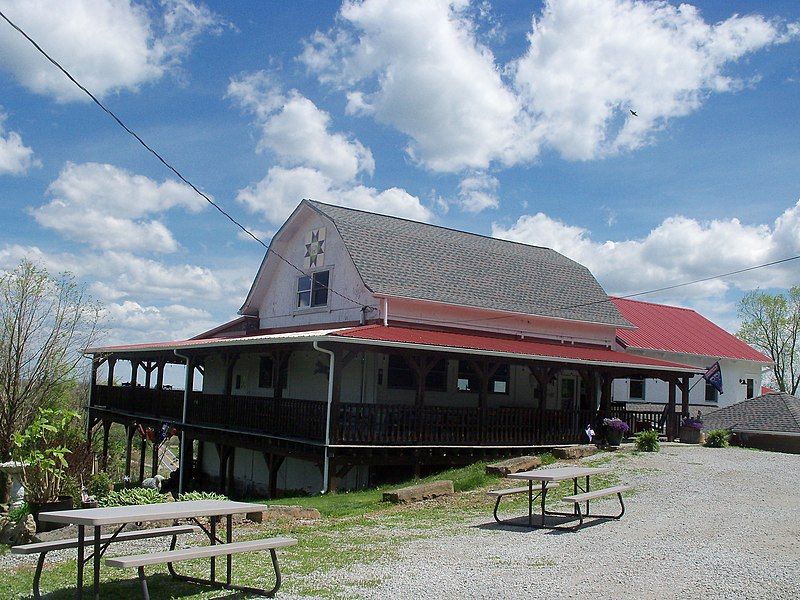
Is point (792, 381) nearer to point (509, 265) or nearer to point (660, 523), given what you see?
point (509, 265)

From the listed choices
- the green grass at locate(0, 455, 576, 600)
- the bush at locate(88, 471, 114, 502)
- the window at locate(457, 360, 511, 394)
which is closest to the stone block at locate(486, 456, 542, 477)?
the green grass at locate(0, 455, 576, 600)

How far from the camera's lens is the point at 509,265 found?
27.8 metres

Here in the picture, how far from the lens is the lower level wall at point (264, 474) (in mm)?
21047

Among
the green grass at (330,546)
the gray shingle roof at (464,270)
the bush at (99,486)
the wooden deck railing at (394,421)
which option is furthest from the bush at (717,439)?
the bush at (99,486)

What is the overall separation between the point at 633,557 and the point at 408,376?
532 inches

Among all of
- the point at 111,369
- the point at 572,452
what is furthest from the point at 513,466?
the point at 111,369

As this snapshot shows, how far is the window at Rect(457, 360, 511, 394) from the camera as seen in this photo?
23969 millimetres

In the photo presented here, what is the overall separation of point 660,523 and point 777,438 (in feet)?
46.0

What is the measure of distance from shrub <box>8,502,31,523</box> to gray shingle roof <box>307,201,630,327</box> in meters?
11.5

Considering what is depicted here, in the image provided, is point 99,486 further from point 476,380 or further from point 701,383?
point 701,383

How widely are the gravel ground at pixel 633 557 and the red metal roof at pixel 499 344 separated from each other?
20.6 ft

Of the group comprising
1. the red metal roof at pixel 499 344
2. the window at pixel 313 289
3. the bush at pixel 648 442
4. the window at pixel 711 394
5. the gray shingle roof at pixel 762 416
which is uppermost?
the window at pixel 313 289

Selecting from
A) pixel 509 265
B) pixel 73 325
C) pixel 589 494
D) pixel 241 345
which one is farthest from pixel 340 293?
pixel 589 494

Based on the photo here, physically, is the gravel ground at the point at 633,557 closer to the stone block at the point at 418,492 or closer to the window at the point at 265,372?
the stone block at the point at 418,492
